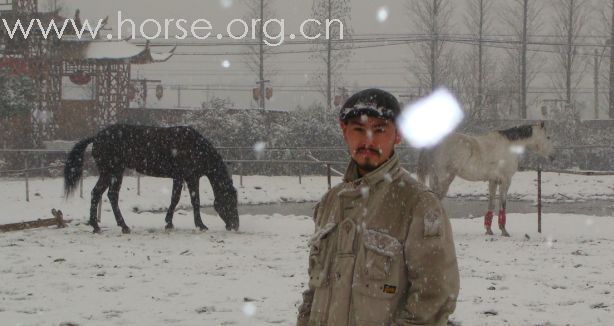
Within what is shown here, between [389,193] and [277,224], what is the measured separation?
30.9 feet

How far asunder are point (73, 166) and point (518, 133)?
7.03 meters

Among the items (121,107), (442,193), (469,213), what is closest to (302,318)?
(442,193)

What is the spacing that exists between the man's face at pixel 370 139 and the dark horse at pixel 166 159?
849 cm

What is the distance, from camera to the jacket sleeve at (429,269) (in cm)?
200

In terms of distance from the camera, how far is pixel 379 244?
6.75 ft

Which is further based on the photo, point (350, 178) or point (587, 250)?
point (587, 250)

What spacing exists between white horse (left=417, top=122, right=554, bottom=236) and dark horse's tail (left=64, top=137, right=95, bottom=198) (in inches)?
207

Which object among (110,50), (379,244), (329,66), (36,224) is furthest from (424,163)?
(329,66)

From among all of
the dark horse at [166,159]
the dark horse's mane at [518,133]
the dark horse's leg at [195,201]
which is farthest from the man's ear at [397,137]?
the dark horse's mane at [518,133]

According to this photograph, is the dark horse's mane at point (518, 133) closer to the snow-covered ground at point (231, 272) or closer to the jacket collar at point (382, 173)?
the snow-covered ground at point (231, 272)

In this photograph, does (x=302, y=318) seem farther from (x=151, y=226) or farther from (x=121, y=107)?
(x=121, y=107)

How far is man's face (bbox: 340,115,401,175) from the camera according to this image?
2135 mm

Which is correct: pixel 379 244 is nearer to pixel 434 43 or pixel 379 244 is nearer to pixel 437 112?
pixel 437 112

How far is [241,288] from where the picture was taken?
6.39m
